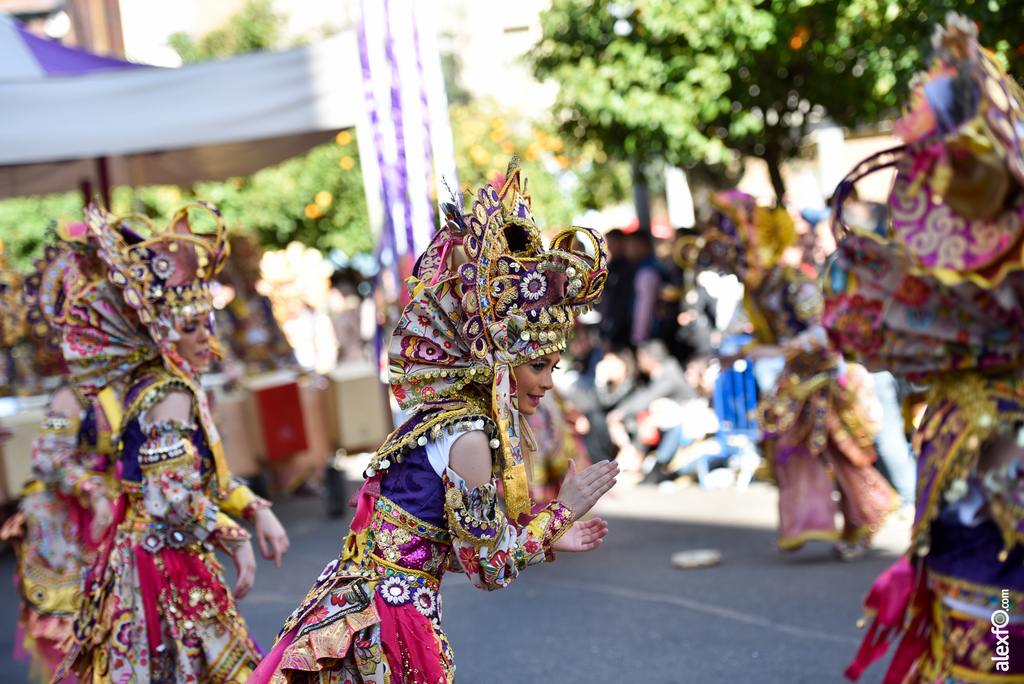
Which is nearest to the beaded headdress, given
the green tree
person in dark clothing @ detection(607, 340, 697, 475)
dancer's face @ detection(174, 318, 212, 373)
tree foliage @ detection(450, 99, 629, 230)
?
dancer's face @ detection(174, 318, 212, 373)

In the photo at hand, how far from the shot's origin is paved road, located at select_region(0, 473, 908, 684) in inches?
189

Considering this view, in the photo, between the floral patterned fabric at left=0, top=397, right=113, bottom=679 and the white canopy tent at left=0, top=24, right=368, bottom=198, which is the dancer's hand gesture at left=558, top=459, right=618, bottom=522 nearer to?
the floral patterned fabric at left=0, top=397, right=113, bottom=679

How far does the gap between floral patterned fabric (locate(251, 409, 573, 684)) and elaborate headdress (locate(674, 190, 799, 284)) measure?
3920 mm

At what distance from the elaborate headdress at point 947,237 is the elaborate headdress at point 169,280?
2.27 meters

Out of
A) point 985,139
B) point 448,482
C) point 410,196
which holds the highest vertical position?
point 410,196

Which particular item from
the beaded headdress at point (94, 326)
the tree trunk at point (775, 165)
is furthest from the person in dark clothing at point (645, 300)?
the beaded headdress at point (94, 326)

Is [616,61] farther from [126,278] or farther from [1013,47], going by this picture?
[126,278]

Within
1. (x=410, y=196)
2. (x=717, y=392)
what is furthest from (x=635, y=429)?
(x=410, y=196)

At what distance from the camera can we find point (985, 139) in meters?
2.14

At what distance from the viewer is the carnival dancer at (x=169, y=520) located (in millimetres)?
3551

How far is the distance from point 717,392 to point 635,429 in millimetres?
984

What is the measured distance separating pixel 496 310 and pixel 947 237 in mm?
1092

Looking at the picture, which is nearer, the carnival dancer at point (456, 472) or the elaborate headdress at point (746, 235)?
the carnival dancer at point (456, 472)

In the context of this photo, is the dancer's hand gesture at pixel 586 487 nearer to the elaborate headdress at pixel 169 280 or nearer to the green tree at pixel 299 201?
the elaborate headdress at pixel 169 280
